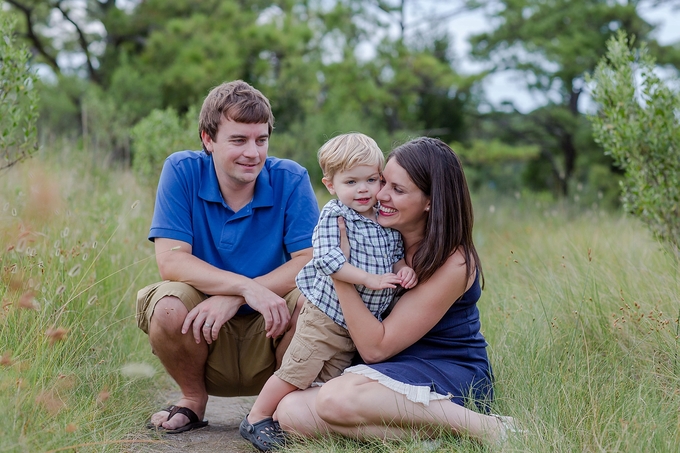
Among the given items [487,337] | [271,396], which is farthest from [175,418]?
[487,337]

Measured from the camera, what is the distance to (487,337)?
4.05 metres

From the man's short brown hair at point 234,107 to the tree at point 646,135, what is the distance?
8.90 ft

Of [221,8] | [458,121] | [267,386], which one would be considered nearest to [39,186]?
[267,386]

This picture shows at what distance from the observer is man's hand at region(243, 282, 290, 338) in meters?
3.33

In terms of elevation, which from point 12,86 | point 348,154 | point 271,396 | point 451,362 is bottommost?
point 271,396

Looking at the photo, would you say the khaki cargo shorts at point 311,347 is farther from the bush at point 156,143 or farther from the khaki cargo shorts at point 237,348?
the bush at point 156,143

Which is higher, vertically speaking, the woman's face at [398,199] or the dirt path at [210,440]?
the woman's face at [398,199]

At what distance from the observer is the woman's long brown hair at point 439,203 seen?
2973mm

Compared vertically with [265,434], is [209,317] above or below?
above

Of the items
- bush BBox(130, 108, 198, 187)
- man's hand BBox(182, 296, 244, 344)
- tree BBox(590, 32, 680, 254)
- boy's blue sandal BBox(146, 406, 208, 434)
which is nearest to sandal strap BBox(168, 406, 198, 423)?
boy's blue sandal BBox(146, 406, 208, 434)

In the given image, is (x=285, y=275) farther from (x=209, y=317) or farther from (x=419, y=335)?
(x=419, y=335)

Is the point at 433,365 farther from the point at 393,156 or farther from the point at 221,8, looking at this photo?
the point at 221,8

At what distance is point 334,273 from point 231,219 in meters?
0.83

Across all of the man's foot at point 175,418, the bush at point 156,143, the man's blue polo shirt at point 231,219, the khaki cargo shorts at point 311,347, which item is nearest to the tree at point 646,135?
the man's blue polo shirt at point 231,219
